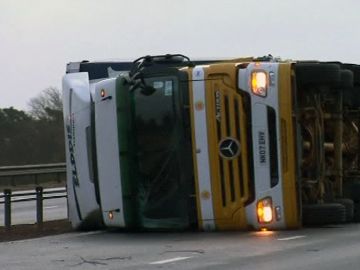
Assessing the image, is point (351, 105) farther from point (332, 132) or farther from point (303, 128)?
point (303, 128)

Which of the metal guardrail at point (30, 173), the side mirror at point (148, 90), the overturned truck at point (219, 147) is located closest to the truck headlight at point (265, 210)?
the overturned truck at point (219, 147)

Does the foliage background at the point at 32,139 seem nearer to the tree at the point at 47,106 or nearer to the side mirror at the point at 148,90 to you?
the tree at the point at 47,106

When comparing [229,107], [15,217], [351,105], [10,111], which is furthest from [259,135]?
[10,111]

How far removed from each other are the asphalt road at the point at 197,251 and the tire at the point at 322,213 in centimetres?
17

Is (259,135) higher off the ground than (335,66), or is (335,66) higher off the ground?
(335,66)

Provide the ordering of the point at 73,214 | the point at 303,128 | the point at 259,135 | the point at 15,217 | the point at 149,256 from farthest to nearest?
the point at 15,217 → the point at 73,214 → the point at 303,128 → the point at 259,135 → the point at 149,256

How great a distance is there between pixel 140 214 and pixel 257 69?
247 centimetres

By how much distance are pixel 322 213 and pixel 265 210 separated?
921 millimetres

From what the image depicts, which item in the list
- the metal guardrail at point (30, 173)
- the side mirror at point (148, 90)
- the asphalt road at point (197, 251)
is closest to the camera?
the asphalt road at point (197, 251)

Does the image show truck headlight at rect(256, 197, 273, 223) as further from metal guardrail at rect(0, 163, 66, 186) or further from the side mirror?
metal guardrail at rect(0, 163, 66, 186)

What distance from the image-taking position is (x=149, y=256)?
8719mm

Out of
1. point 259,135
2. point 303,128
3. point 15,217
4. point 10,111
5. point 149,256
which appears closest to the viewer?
point 149,256

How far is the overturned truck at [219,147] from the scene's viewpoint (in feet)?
32.2

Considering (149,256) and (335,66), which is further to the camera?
(335,66)
